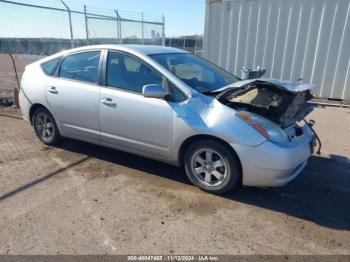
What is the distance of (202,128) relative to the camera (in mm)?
3666

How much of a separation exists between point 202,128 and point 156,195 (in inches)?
38.8

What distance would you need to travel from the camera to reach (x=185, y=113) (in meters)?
3.78

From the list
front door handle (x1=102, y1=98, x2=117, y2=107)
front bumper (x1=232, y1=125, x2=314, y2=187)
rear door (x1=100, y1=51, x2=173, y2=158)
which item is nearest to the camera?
front bumper (x1=232, y1=125, x2=314, y2=187)

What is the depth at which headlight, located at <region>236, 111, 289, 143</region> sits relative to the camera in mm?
3453

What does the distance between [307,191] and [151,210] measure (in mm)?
1992

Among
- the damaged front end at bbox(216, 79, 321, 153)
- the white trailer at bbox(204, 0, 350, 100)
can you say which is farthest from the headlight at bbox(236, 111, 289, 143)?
the white trailer at bbox(204, 0, 350, 100)

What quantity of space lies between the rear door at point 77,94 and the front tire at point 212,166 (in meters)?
1.54

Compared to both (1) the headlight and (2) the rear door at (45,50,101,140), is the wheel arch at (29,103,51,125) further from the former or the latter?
(1) the headlight

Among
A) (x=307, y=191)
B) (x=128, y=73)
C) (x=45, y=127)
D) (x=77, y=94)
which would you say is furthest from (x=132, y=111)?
(x=307, y=191)

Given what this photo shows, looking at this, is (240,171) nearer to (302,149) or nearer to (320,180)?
(302,149)

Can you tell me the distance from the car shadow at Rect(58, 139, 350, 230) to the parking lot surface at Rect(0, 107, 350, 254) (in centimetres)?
1

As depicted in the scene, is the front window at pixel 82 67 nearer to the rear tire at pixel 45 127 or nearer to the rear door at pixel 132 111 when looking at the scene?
the rear door at pixel 132 111

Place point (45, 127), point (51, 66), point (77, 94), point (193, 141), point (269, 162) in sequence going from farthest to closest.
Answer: point (45, 127) → point (51, 66) → point (77, 94) → point (193, 141) → point (269, 162)

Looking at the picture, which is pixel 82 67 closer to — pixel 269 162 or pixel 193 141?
pixel 193 141
